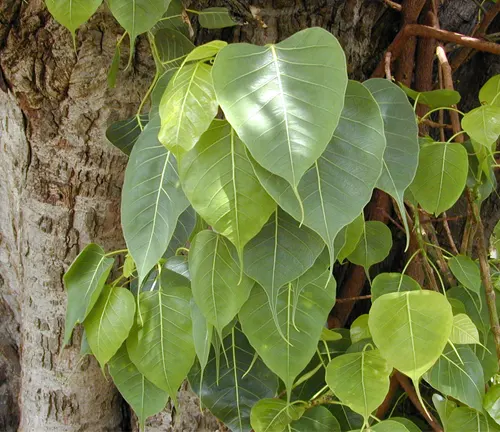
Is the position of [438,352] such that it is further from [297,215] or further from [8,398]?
[8,398]

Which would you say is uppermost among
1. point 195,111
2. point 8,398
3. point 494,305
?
point 195,111

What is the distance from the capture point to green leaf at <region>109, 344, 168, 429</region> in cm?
83

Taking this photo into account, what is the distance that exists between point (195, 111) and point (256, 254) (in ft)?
0.53

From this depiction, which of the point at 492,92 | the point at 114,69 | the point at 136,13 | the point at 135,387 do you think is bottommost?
the point at 135,387

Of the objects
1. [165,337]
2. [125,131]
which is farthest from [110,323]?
[125,131]

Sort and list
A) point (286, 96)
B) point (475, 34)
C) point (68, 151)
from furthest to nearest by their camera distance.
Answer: point (475, 34), point (68, 151), point (286, 96)

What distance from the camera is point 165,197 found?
2.18ft

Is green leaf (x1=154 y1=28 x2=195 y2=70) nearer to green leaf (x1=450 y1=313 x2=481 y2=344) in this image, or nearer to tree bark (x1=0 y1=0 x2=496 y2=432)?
tree bark (x1=0 y1=0 x2=496 y2=432)

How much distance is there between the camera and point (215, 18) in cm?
89

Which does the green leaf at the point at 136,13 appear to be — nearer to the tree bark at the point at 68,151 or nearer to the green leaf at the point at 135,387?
the tree bark at the point at 68,151

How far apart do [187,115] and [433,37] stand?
562 millimetres

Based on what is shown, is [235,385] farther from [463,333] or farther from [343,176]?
[343,176]

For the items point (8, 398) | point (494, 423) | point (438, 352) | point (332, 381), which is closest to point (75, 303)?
point (332, 381)

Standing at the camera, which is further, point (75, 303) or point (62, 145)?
point (62, 145)
